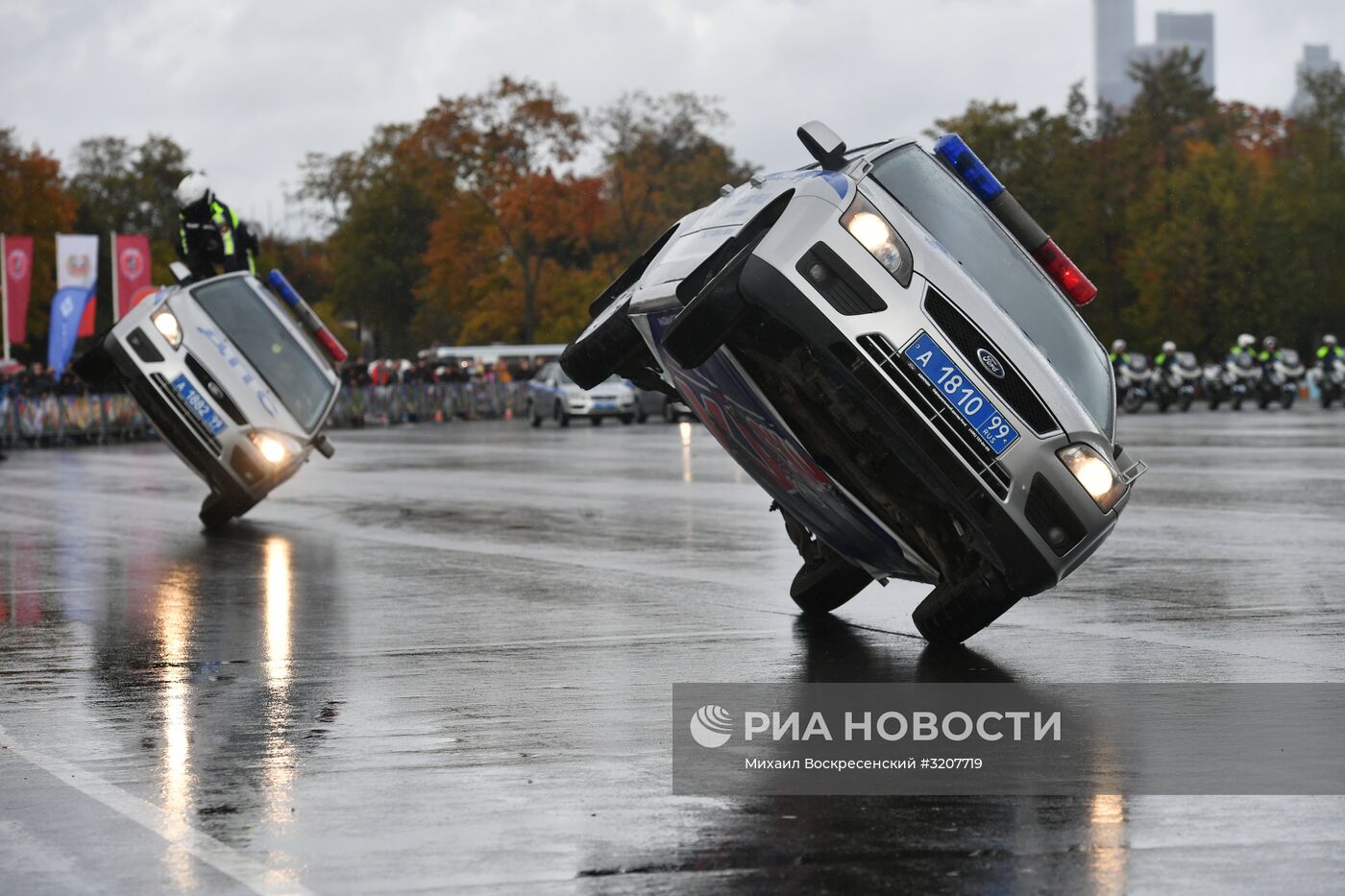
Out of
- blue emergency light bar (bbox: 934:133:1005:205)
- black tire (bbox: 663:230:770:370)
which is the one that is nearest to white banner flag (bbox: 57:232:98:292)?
blue emergency light bar (bbox: 934:133:1005:205)

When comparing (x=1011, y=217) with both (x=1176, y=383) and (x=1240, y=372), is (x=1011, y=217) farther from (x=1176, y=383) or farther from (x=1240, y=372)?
(x=1240, y=372)

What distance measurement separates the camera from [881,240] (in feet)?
27.2

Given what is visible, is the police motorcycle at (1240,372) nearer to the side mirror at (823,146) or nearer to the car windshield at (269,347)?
the car windshield at (269,347)

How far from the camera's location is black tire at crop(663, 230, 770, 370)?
8.16m

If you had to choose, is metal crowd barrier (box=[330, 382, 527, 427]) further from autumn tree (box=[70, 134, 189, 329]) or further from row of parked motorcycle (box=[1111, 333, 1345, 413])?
autumn tree (box=[70, 134, 189, 329])

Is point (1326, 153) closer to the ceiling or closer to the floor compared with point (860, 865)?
closer to the ceiling

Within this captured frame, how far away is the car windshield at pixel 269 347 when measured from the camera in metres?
17.9

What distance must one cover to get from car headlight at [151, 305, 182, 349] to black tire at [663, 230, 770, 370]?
1039 centimetres

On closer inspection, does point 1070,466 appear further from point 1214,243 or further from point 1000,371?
point 1214,243

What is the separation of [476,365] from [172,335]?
175 feet

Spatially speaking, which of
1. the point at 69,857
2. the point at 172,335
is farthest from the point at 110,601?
the point at 69,857

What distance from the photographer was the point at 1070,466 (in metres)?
8.43

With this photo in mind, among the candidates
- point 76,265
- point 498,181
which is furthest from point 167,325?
point 498,181

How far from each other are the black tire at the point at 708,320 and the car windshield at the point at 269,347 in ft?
33.2
